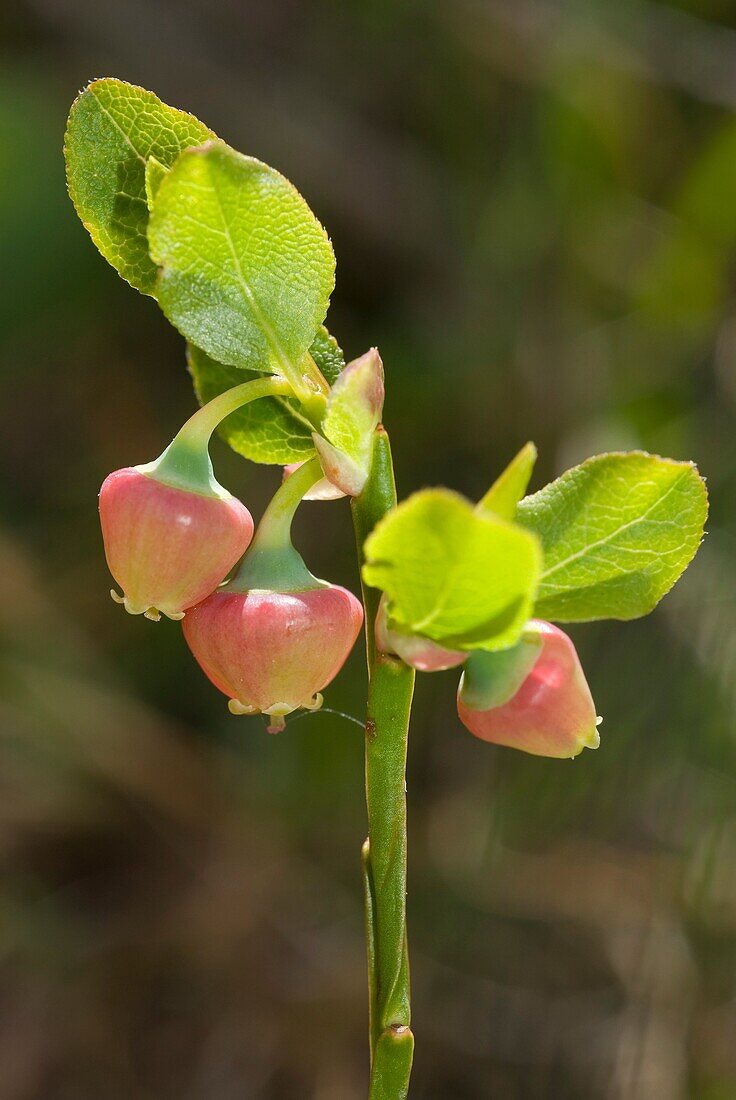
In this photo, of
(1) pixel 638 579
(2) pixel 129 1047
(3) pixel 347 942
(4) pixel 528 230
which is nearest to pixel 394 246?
(4) pixel 528 230

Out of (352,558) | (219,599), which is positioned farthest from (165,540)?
(352,558)

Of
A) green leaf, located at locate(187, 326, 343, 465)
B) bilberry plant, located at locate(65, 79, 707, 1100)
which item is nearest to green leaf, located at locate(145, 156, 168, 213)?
bilberry plant, located at locate(65, 79, 707, 1100)

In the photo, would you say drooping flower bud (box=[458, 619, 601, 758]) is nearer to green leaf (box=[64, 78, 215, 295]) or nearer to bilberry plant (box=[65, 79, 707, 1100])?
bilberry plant (box=[65, 79, 707, 1100])

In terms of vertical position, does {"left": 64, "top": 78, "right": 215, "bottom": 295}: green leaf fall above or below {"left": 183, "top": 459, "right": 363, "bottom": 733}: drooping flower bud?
above

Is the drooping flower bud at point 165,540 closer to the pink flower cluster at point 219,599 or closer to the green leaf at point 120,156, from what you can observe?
the pink flower cluster at point 219,599

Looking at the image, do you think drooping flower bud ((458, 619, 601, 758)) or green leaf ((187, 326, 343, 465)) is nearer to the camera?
drooping flower bud ((458, 619, 601, 758))

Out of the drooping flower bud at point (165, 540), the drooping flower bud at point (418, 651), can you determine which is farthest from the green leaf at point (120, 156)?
the drooping flower bud at point (418, 651)

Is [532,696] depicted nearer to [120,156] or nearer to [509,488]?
[509,488]
